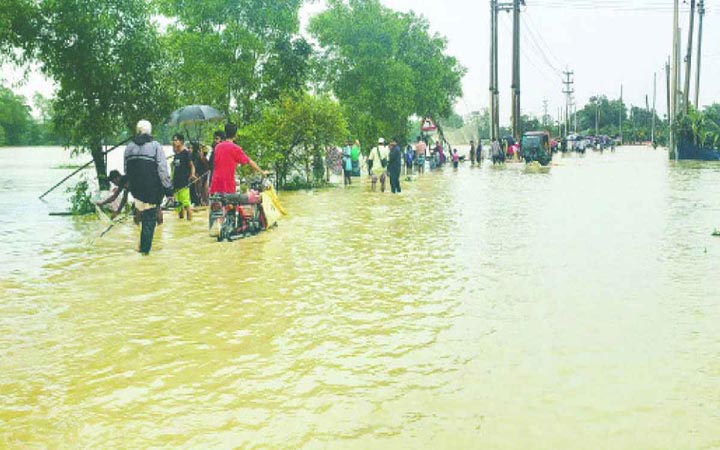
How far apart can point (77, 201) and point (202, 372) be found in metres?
14.1

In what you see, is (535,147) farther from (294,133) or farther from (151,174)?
(151,174)

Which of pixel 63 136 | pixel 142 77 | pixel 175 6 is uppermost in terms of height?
pixel 175 6

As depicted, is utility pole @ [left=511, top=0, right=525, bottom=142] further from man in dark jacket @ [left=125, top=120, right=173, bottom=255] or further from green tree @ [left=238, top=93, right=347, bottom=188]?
man in dark jacket @ [left=125, top=120, right=173, bottom=255]

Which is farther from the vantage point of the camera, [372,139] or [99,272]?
[372,139]

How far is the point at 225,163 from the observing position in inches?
489

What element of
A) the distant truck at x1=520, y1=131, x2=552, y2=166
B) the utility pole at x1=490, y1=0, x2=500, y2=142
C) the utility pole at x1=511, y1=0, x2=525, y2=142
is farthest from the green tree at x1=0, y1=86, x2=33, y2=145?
the distant truck at x1=520, y1=131, x2=552, y2=166

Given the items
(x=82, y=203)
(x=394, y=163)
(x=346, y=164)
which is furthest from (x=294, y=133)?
(x=82, y=203)

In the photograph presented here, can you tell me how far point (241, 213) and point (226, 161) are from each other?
0.97 m

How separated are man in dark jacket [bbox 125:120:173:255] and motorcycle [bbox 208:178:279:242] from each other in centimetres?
177

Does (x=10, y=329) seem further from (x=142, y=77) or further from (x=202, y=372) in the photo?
(x=142, y=77)

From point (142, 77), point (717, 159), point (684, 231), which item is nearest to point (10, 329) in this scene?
point (684, 231)

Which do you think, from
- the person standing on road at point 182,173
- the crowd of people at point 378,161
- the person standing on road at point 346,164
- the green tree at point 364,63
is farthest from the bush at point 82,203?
the green tree at point 364,63

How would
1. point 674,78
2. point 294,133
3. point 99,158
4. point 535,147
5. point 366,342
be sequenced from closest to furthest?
point 366,342 → point 99,158 → point 294,133 → point 674,78 → point 535,147

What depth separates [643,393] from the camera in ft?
15.6
